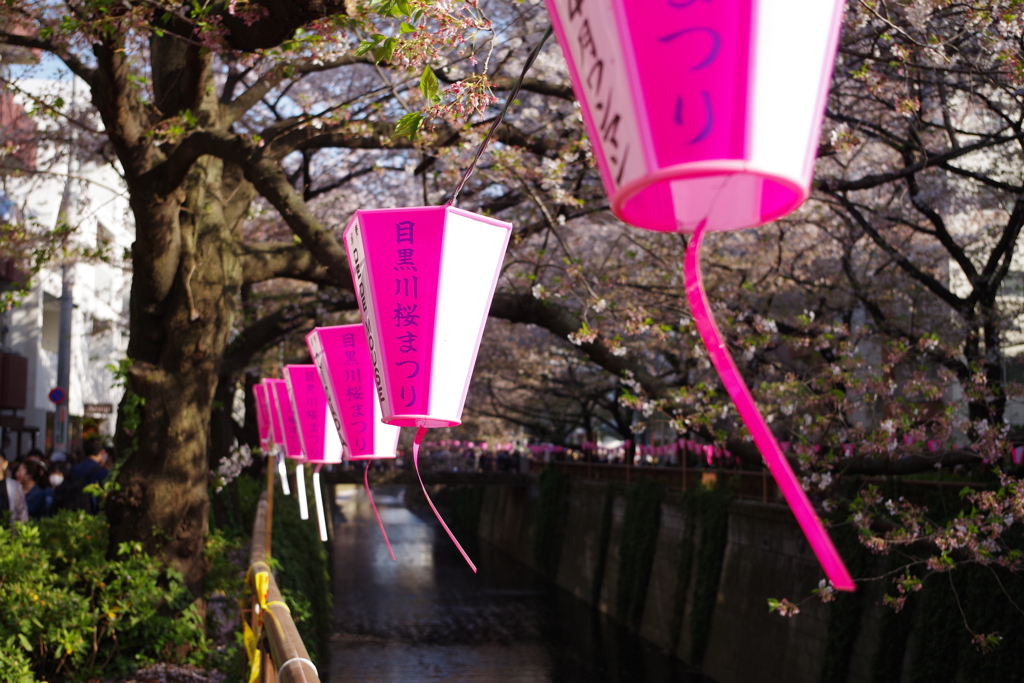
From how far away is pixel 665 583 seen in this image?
A: 18.5 meters

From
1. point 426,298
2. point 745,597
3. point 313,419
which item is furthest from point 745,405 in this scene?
point 745,597

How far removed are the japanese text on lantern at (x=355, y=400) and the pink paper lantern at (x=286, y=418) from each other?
272 cm

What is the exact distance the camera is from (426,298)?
3105 millimetres

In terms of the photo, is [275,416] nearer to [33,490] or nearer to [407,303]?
[33,490]

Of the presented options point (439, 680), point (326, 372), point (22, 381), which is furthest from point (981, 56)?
point (22, 381)

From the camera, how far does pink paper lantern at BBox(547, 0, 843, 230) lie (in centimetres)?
134

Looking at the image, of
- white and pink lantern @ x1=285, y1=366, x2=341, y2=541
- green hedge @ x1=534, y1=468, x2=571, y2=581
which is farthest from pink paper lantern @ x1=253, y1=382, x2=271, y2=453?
green hedge @ x1=534, y1=468, x2=571, y2=581

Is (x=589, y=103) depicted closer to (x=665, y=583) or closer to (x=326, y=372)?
(x=326, y=372)

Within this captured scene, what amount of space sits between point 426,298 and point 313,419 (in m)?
3.79

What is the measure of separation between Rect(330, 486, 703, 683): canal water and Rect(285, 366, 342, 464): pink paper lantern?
8413mm

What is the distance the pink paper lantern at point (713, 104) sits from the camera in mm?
1344

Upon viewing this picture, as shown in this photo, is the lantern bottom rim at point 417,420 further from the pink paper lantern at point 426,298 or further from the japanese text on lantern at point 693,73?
the japanese text on lantern at point 693,73

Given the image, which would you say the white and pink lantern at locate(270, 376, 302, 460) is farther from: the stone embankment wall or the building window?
the building window

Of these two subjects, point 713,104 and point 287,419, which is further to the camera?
point 287,419
